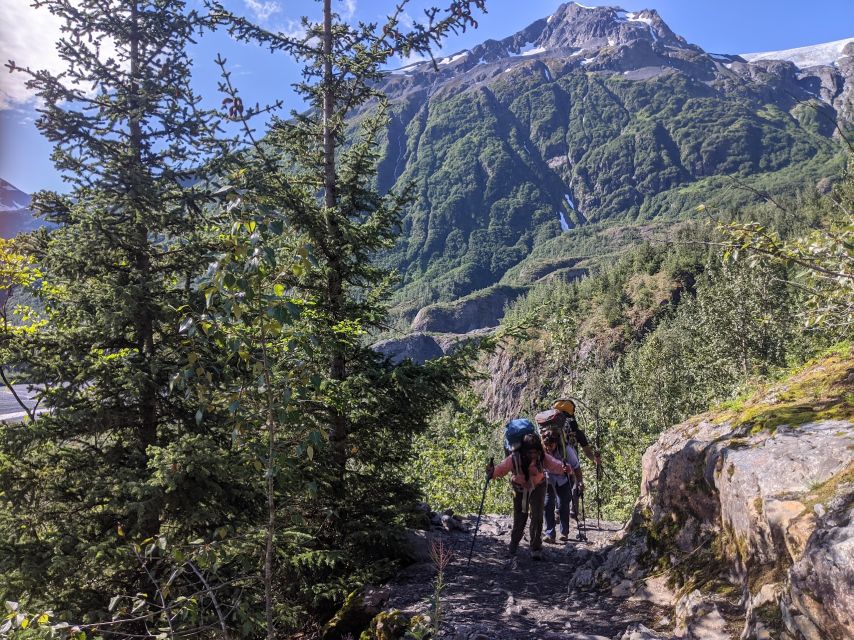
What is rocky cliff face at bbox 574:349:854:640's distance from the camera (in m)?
3.03

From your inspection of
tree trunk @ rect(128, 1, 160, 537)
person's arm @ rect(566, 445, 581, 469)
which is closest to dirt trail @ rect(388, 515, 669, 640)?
person's arm @ rect(566, 445, 581, 469)

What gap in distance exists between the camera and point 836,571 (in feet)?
9.27

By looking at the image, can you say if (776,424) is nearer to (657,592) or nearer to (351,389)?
(657,592)

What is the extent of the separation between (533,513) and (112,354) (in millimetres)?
6267

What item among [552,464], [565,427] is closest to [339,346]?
[552,464]

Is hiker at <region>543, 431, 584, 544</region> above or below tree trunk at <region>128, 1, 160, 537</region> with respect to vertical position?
below

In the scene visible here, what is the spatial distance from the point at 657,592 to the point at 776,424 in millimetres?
2081

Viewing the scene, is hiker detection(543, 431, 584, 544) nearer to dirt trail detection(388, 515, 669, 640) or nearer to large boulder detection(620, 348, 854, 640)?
dirt trail detection(388, 515, 669, 640)

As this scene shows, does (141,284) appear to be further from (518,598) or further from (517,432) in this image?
(518,598)

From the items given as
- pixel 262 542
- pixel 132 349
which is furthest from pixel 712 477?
pixel 132 349

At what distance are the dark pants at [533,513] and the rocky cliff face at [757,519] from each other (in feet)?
3.95

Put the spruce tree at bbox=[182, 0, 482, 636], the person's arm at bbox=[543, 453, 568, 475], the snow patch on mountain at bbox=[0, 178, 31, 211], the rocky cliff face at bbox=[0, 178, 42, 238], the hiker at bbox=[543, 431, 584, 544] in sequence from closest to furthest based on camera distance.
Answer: the spruce tree at bbox=[182, 0, 482, 636]
the person's arm at bbox=[543, 453, 568, 475]
the hiker at bbox=[543, 431, 584, 544]
the rocky cliff face at bbox=[0, 178, 42, 238]
the snow patch on mountain at bbox=[0, 178, 31, 211]

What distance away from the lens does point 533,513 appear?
770cm

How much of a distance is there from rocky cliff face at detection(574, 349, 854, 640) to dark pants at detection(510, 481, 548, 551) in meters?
1.20
